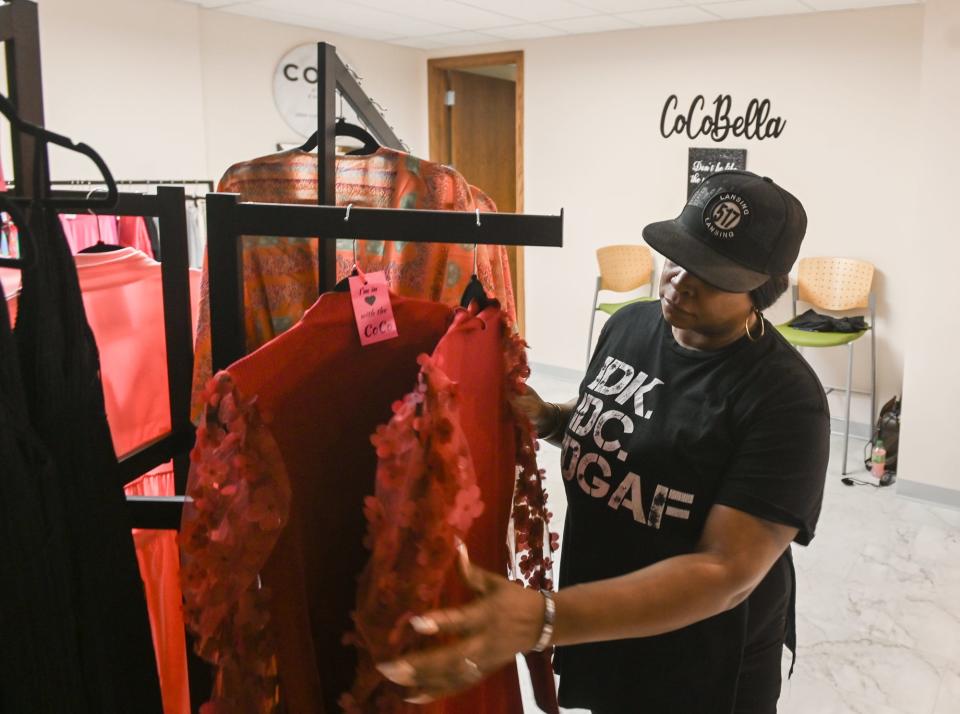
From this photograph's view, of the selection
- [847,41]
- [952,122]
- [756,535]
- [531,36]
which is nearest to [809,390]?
[756,535]

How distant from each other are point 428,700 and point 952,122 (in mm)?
3640

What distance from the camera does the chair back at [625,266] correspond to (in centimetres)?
549

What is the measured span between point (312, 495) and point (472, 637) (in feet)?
1.00

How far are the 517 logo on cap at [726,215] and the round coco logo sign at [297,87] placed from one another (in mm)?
4667

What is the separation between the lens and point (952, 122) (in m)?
3.46

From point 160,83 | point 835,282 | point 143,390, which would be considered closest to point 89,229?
point 160,83

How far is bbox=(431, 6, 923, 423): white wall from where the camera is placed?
4.50 metres

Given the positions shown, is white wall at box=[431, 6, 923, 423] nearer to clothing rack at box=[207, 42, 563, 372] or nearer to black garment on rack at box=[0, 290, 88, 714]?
clothing rack at box=[207, 42, 563, 372]

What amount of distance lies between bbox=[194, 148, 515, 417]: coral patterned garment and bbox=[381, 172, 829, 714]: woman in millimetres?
246

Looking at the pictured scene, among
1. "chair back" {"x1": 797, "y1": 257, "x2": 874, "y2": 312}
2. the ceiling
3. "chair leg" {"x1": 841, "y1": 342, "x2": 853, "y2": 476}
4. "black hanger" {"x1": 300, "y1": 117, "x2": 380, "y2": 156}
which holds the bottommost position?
"chair leg" {"x1": 841, "y1": 342, "x2": 853, "y2": 476}

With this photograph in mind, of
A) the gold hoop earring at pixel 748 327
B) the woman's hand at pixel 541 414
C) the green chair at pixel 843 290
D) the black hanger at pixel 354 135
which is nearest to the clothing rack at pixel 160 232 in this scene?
the black hanger at pixel 354 135

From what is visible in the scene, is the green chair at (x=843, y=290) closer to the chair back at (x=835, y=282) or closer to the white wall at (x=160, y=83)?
the chair back at (x=835, y=282)

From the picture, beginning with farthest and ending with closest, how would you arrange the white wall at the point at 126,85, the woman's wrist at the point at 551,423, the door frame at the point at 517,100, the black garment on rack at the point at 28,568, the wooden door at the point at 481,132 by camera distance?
the wooden door at the point at 481,132, the door frame at the point at 517,100, the white wall at the point at 126,85, the woman's wrist at the point at 551,423, the black garment on rack at the point at 28,568

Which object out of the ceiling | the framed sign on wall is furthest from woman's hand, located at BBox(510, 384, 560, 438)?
the framed sign on wall
